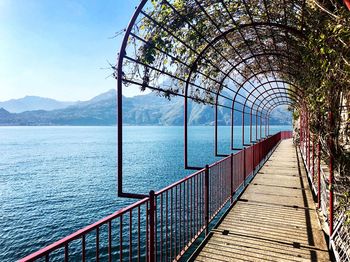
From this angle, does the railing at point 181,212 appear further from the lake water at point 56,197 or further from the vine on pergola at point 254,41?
the lake water at point 56,197

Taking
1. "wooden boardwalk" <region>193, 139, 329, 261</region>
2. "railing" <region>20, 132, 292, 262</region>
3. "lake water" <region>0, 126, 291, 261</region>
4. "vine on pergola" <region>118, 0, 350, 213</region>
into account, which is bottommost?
"lake water" <region>0, 126, 291, 261</region>

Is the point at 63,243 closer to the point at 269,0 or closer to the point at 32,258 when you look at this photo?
the point at 32,258

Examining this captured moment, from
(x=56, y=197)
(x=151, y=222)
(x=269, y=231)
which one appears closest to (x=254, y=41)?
(x=269, y=231)

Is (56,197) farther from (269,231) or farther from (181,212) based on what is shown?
(269,231)

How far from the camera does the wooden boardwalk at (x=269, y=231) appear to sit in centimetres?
Result: 371

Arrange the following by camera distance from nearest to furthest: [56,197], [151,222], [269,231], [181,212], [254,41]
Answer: [151,222] → [269,231] → [254,41] → [181,212] → [56,197]

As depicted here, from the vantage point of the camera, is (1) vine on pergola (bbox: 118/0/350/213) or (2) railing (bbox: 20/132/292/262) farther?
(1) vine on pergola (bbox: 118/0/350/213)

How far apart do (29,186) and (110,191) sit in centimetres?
847

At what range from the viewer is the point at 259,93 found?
1191cm

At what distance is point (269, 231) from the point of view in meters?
4.47

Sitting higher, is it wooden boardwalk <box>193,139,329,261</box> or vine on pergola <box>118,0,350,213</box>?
vine on pergola <box>118,0,350,213</box>

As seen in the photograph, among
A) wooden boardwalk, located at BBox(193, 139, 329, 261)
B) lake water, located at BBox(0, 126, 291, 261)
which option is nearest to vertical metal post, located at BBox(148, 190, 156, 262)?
wooden boardwalk, located at BBox(193, 139, 329, 261)

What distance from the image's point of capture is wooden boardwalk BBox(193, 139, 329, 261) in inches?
146

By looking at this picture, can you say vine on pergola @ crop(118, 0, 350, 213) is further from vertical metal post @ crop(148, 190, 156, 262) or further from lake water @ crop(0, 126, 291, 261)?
lake water @ crop(0, 126, 291, 261)
